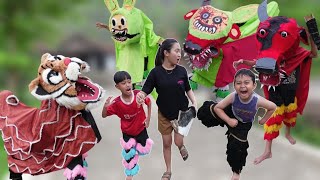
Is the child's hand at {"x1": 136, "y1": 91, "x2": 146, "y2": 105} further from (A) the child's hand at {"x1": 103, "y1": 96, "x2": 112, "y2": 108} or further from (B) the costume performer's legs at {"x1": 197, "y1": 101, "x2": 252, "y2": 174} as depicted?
(B) the costume performer's legs at {"x1": 197, "y1": 101, "x2": 252, "y2": 174}

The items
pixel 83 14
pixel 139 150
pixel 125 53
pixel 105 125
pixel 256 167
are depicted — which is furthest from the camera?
pixel 83 14

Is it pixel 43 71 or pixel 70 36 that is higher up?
pixel 43 71

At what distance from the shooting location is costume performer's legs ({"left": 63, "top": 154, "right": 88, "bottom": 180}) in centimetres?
488

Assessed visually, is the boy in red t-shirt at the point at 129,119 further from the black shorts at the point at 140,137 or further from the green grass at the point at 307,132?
the green grass at the point at 307,132

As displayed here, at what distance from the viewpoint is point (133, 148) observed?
5180 mm

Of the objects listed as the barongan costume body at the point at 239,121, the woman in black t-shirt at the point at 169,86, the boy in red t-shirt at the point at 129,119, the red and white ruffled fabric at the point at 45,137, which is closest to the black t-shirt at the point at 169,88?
the woman in black t-shirt at the point at 169,86

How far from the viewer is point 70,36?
861 inches

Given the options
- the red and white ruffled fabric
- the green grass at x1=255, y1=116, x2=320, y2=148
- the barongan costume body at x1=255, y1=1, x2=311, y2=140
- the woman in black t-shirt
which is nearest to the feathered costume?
the barongan costume body at x1=255, y1=1, x2=311, y2=140

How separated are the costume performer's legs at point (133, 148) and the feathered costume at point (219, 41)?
102 centimetres

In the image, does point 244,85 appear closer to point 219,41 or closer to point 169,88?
point 169,88

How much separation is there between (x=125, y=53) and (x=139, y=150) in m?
1.34

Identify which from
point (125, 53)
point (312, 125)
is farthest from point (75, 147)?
point (312, 125)

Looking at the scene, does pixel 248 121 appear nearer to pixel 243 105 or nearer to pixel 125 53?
pixel 243 105

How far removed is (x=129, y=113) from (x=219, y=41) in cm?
129
